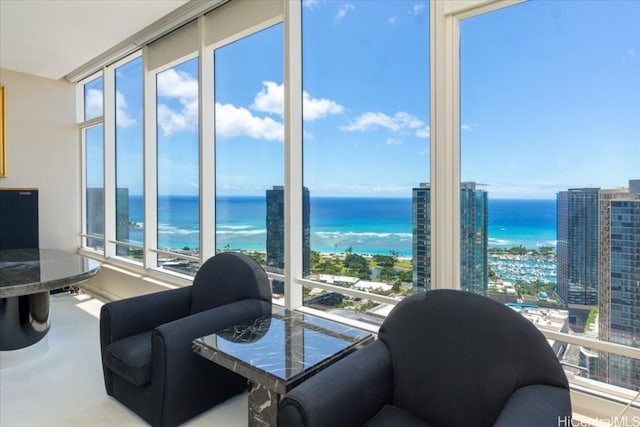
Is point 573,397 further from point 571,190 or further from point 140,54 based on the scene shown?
point 140,54

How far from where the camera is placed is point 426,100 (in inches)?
85.2

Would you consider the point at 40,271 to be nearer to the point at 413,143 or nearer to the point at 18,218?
the point at 18,218

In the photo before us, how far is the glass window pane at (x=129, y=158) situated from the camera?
14.7 ft

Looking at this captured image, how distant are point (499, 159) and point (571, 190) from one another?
0.36 meters

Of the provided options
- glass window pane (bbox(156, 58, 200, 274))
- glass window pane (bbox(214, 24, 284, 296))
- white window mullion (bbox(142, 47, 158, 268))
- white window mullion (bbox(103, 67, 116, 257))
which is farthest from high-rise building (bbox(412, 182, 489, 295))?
white window mullion (bbox(103, 67, 116, 257))

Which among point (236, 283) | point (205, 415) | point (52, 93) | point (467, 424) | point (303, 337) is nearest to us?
point (467, 424)

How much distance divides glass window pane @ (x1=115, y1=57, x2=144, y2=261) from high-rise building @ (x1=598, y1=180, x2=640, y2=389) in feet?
14.5

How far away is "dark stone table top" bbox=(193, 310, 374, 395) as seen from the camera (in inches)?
62.7

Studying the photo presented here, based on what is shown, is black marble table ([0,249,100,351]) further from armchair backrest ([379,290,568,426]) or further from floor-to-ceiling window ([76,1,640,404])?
armchair backrest ([379,290,568,426])

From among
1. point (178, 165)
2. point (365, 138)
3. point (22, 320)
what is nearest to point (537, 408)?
point (365, 138)

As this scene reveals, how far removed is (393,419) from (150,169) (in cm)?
381

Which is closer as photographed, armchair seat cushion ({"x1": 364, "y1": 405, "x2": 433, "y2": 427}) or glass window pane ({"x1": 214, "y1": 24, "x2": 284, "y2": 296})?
armchair seat cushion ({"x1": 364, "y1": 405, "x2": 433, "y2": 427})

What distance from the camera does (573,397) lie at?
5.53 feet

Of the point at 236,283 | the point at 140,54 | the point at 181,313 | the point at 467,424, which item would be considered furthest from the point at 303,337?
the point at 140,54
